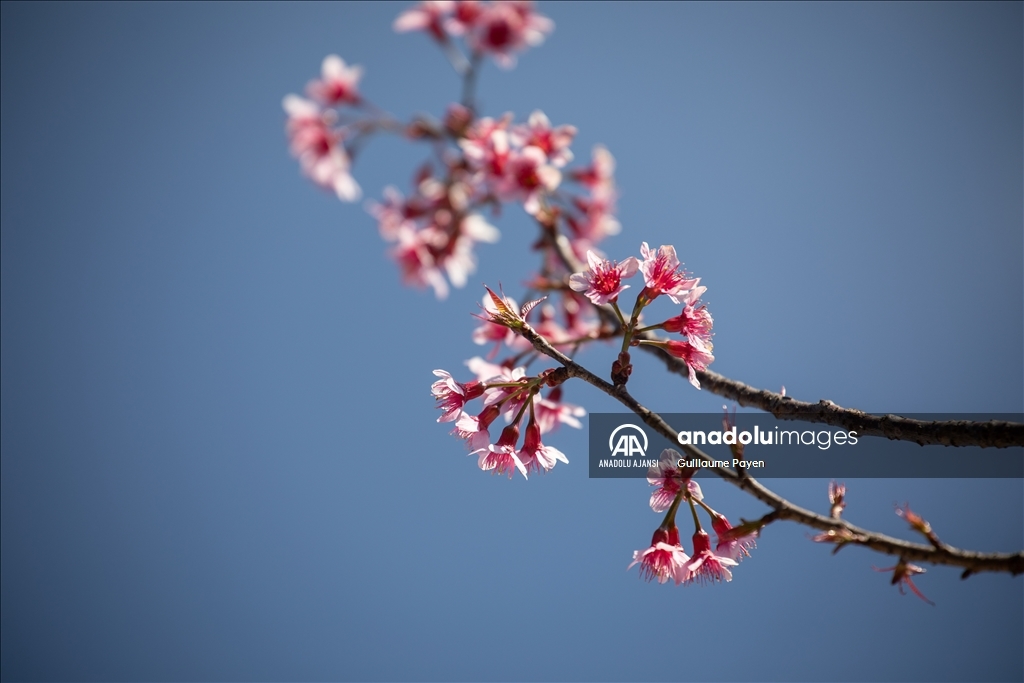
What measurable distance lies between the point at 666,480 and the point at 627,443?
0.28 metres

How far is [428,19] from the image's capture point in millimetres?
2355

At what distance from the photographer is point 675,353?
69.9 inches

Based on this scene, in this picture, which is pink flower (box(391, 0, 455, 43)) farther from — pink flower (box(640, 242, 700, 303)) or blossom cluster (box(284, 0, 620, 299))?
pink flower (box(640, 242, 700, 303))

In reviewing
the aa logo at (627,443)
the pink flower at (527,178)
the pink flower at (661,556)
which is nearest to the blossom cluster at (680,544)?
the pink flower at (661,556)

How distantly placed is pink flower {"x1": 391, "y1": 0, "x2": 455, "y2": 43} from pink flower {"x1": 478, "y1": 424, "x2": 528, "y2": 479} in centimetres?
166

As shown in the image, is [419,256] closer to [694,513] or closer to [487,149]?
[487,149]

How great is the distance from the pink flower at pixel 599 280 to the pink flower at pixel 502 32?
42.3 inches

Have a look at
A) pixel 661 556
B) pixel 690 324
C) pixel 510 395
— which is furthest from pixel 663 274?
pixel 661 556

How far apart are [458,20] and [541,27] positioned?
1.11ft

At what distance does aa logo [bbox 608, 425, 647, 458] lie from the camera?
1.90m

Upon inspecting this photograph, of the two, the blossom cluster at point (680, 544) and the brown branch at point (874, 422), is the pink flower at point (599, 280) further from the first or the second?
the blossom cluster at point (680, 544)

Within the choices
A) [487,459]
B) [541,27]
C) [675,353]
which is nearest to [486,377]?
[487,459]

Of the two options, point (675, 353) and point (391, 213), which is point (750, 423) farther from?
point (391, 213)

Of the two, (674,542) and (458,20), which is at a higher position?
(458,20)
